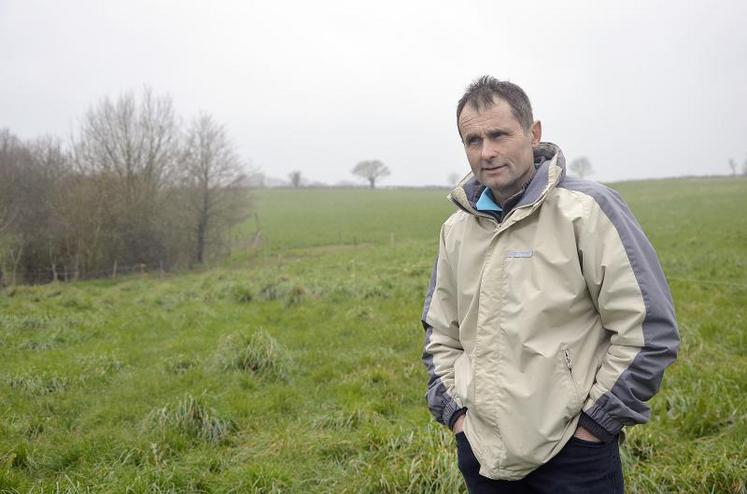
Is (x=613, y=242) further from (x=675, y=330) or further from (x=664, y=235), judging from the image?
(x=664, y=235)

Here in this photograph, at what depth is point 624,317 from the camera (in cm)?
181

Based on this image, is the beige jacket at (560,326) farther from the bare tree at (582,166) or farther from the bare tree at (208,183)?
the bare tree at (582,166)

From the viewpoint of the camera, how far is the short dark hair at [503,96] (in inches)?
82.4

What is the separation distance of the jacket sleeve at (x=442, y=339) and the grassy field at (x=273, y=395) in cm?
151

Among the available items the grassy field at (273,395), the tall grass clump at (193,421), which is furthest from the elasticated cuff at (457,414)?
the tall grass clump at (193,421)

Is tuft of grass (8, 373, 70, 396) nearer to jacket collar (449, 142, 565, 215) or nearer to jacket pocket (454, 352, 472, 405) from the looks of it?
jacket pocket (454, 352, 472, 405)

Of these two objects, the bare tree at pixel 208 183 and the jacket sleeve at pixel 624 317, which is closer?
the jacket sleeve at pixel 624 317

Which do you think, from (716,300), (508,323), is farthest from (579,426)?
(716,300)

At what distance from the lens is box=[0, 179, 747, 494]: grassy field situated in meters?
3.82

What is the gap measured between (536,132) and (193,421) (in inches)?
165

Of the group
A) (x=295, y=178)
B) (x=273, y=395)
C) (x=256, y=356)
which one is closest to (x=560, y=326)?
(x=273, y=395)

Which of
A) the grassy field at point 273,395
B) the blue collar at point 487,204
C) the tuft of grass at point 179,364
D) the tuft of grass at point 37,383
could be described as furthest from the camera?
the tuft of grass at point 179,364

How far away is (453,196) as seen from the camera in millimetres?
2312

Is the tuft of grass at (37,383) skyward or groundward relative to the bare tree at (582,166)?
groundward
